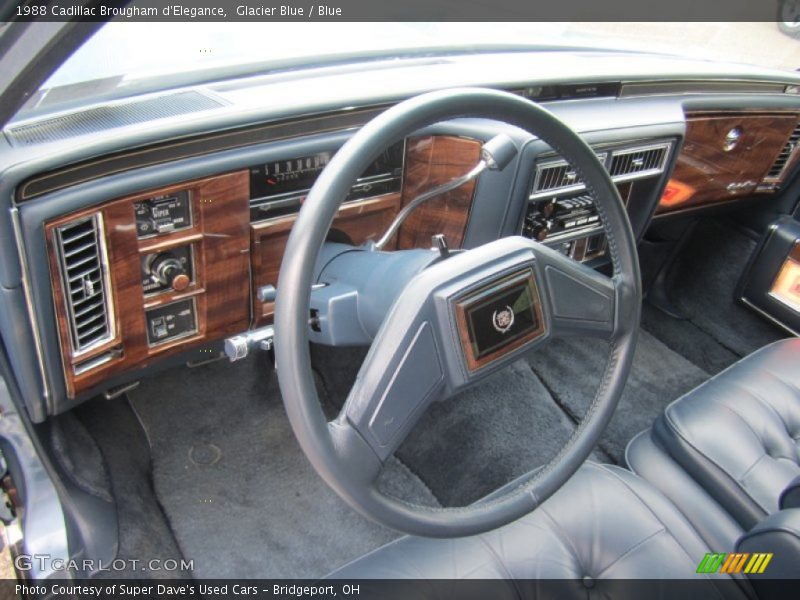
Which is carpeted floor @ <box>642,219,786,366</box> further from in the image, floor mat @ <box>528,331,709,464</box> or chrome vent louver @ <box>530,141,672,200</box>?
chrome vent louver @ <box>530,141,672,200</box>

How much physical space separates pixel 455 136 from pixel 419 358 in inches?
27.5

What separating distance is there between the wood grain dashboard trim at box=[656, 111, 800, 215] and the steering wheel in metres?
1.01

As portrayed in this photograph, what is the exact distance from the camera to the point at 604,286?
1.30 m

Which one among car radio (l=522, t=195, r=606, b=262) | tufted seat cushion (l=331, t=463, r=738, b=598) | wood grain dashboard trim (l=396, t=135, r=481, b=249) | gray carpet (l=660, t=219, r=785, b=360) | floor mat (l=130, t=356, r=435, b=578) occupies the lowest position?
floor mat (l=130, t=356, r=435, b=578)

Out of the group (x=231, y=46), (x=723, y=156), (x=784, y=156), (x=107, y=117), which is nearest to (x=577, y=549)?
(x=107, y=117)

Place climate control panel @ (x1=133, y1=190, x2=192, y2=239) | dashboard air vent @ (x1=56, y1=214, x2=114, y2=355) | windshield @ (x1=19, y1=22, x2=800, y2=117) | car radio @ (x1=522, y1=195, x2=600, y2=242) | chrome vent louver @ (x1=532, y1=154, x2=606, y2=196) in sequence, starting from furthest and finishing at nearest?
car radio @ (x1=522, y1=195, x2=600, y2=242)
chrome vent louver @ (x1=532, y1=154, x2=606, y2=196)
windshield @ (x1=19, y1=22, x2=800, y2=117)
climate control panel @ (x1=133, y1=190, x2=192, y2=239)
dashboard air vent @ (x1=56, y1=214, x2=114, y2=355)

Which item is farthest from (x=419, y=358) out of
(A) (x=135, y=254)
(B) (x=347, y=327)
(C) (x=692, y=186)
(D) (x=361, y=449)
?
(C) (x=692, y=186)

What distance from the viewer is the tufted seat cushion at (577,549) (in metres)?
1.34

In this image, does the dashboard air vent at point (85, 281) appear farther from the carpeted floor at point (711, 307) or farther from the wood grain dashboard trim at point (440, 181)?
the carpeted floor at point (711, 307)

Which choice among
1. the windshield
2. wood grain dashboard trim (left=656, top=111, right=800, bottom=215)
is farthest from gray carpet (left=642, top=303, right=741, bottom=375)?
the windshield

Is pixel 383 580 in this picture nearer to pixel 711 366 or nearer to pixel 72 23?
pixel 72 23

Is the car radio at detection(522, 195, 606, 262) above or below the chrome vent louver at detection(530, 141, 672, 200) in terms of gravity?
below

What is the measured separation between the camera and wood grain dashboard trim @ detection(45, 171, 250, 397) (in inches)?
50.4

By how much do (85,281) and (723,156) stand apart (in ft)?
6.26
